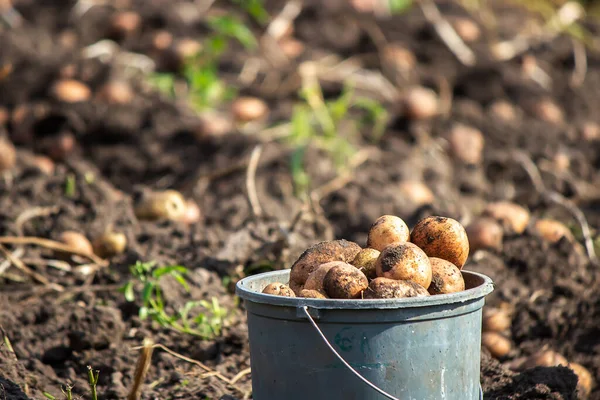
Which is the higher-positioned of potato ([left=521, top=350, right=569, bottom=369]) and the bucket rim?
the bucket rim

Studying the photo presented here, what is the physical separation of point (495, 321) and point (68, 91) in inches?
135

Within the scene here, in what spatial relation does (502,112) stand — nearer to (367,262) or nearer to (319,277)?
(367,262)

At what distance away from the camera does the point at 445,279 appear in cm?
209

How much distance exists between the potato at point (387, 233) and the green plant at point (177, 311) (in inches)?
37.9

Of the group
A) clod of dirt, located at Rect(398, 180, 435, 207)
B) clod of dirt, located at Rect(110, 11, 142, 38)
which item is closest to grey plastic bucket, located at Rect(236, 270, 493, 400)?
clod of dirt, located at Rect(398, 180, 435, 207)

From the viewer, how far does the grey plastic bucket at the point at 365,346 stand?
190 centimetres

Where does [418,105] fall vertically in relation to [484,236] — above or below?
above

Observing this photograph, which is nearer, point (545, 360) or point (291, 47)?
point (545, 360)

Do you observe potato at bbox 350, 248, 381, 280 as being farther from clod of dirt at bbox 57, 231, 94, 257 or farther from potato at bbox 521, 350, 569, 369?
clod of dirt at bbox 57, 231, 94, 257

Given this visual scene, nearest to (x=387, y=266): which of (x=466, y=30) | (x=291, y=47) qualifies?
(x=291, y=47)

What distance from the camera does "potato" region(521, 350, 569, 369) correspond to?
2.81 m

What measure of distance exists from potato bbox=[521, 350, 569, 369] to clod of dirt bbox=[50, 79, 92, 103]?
11.8 feet

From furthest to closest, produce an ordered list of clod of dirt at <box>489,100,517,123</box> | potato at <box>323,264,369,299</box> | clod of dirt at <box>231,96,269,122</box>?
clod of dirt at <box>489,100,517,123</box>
clod of dirt at <box>231,96,269,122</box>
potato at <box>323,264,369,299</box>

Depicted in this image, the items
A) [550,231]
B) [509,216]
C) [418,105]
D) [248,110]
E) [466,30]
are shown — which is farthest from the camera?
[466,30]
